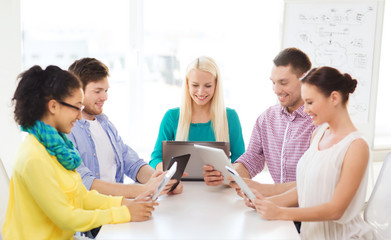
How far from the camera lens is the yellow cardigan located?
1.64 meters

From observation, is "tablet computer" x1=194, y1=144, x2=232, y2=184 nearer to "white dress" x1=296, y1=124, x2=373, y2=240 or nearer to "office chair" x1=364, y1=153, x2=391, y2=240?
"white dress" x1=296, y1=124, x2=373, y2=240

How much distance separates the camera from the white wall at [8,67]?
398cm

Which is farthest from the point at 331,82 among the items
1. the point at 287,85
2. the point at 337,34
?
the point at 337,34

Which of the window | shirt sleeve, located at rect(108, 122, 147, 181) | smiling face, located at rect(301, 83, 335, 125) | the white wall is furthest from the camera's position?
the window

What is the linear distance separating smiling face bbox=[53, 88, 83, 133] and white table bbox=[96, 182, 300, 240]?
16.6 inches

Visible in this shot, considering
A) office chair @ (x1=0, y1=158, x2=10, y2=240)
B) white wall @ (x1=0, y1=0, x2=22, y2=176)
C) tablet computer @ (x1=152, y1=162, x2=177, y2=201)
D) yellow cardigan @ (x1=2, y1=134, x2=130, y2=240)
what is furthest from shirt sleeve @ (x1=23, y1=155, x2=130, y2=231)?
white wall @ (x1=0, y1=0, x2=22, y2=176)

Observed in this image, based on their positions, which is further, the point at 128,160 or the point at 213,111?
the point at 213,111

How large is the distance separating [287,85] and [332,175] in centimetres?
73

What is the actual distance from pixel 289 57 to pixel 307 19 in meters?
1.90

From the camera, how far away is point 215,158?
6.92 ft

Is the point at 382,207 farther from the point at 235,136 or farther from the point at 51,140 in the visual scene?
the point at 51,140

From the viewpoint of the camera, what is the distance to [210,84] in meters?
2.70

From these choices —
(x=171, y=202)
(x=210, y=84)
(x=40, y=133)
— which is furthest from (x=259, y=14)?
(x=40, y=133)

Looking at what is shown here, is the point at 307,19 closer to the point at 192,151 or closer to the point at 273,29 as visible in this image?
the point at 273,29
